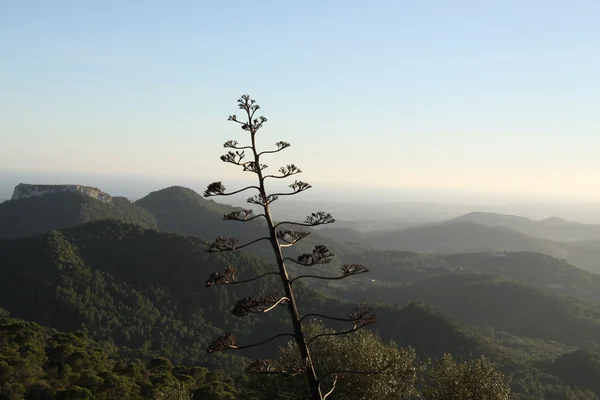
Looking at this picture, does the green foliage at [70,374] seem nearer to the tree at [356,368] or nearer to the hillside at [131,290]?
the tree at [356,368]

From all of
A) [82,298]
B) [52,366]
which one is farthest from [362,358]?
[82,298]

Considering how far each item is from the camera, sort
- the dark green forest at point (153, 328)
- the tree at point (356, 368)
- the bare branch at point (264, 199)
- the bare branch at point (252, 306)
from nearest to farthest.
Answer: the bare branch at point (252, 306) < the bare branch at point (264, 199) < the tree at point (356, 368) < the dark green forest at point (153, 328)

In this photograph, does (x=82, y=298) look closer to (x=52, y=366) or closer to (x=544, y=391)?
(x=52, y=366)

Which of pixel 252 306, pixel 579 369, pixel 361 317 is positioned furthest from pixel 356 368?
pixel 579 369

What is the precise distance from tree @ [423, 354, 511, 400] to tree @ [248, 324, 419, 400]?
182cm

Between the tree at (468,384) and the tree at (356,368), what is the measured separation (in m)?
1.82

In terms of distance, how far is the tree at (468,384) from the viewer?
31.6 m

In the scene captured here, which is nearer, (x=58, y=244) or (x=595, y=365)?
(x=595, y=365)

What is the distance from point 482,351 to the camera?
136m

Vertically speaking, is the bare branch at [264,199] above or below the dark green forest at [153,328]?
Answer: above

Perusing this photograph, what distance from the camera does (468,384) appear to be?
3222 centimetres

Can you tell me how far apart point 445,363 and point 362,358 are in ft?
25.8

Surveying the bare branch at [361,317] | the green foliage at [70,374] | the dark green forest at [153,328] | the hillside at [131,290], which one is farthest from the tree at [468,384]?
the hillside at [131,290]

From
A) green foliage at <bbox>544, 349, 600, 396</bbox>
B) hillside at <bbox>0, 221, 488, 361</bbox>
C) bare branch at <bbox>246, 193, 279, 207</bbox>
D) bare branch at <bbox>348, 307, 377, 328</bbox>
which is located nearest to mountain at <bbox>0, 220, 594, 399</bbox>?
hillside at <bbox>0, 221, 488, 361</bbox>
